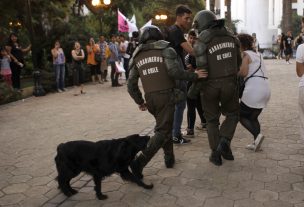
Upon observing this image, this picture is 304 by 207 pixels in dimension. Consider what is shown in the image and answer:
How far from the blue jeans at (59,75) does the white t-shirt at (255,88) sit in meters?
9.54

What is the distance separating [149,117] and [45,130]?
7.47ft

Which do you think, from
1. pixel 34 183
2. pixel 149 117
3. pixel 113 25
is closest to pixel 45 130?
pixel 149 117

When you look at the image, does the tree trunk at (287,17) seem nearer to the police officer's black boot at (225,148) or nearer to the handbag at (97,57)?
the handbag at (97,57)

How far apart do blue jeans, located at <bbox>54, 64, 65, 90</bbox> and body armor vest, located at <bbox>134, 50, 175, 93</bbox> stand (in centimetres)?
967

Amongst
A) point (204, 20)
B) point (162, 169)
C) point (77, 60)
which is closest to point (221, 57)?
point (204, 20)

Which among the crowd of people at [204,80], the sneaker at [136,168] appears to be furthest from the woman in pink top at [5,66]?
the sneaker at [136,168]

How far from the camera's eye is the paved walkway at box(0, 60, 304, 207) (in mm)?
4594

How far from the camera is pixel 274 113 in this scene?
886 cm

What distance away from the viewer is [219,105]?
567cm

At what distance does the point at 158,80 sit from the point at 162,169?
1.29 meters

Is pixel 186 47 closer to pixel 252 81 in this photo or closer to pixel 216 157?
pixel 252 81

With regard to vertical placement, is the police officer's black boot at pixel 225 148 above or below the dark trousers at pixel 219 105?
below

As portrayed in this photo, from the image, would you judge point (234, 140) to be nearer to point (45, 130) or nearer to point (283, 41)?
point (45, 130)

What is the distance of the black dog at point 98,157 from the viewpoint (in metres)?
4.49
